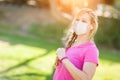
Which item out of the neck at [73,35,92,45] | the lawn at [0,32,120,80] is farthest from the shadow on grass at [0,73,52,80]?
the neck at [73,35,92,45]

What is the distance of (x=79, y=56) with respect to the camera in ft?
10.9

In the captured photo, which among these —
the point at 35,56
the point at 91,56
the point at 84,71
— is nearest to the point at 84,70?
the point at 84,71

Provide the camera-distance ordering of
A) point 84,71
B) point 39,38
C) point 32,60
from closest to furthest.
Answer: point 84,71 < point 32,60 < point 39,38

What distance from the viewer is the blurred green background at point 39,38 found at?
28.7ft

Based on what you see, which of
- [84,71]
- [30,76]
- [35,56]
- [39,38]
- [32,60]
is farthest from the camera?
[39,38]

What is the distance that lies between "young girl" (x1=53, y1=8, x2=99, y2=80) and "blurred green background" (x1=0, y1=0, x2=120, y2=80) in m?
4.50

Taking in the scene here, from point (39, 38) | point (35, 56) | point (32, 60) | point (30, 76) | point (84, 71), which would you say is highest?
point (39, 38)

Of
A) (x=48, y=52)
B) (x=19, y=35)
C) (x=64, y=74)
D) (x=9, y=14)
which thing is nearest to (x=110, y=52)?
(x=48, y=52)

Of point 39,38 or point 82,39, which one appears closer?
point 82,39

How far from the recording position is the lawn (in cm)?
830

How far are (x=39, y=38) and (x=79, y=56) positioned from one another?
9.12 meters

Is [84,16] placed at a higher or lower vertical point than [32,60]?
lower

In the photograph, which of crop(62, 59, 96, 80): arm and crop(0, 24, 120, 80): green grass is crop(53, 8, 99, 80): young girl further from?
crop(0, 24, 120, 80): green grass

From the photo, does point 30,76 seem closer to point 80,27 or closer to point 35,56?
point 35,56
